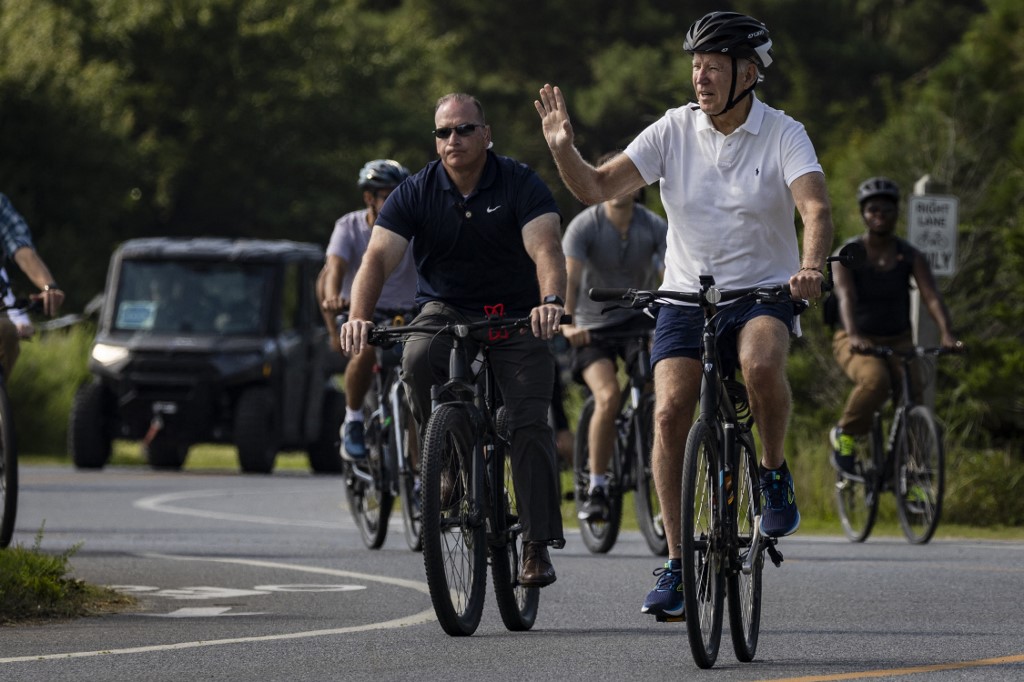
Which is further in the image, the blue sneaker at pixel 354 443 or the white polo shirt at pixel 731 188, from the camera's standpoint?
the blue sneaker at pixel 354 443

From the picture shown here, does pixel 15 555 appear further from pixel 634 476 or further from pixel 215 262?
pixel 215 262

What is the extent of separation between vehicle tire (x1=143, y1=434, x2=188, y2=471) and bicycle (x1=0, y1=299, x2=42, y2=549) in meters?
13.8

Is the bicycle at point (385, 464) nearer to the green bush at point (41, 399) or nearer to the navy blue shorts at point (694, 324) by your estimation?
the navy blue shorts at point (694, 324)

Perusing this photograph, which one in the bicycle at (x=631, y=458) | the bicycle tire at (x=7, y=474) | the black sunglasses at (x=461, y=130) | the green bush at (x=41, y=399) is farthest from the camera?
the green bush at (x=41, y=399)

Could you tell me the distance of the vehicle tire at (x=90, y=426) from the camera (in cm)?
2406

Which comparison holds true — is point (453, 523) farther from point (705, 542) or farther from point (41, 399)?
point (41, 399)

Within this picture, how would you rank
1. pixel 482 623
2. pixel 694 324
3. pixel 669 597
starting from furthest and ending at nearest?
pixel 482 623, pixel 694 324, pixel 669 597

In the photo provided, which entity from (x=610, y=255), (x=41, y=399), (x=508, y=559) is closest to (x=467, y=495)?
(x=508, y=559)

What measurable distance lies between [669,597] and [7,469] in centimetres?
414

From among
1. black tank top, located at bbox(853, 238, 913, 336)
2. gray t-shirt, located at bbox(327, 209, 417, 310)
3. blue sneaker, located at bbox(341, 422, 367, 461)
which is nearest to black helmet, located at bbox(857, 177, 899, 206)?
black tank top, located at bbox(853, 238, 913, 336)

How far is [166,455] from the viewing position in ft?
83.5

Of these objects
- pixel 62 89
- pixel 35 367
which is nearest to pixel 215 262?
pixel 35 367

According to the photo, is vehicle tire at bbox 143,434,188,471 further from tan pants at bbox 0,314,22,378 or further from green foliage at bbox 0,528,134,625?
green foliage at bbox 0,528,134,625

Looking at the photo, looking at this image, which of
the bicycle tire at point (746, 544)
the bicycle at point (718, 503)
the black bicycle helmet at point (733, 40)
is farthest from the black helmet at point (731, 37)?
the bicycle tire at point (746, 544)
